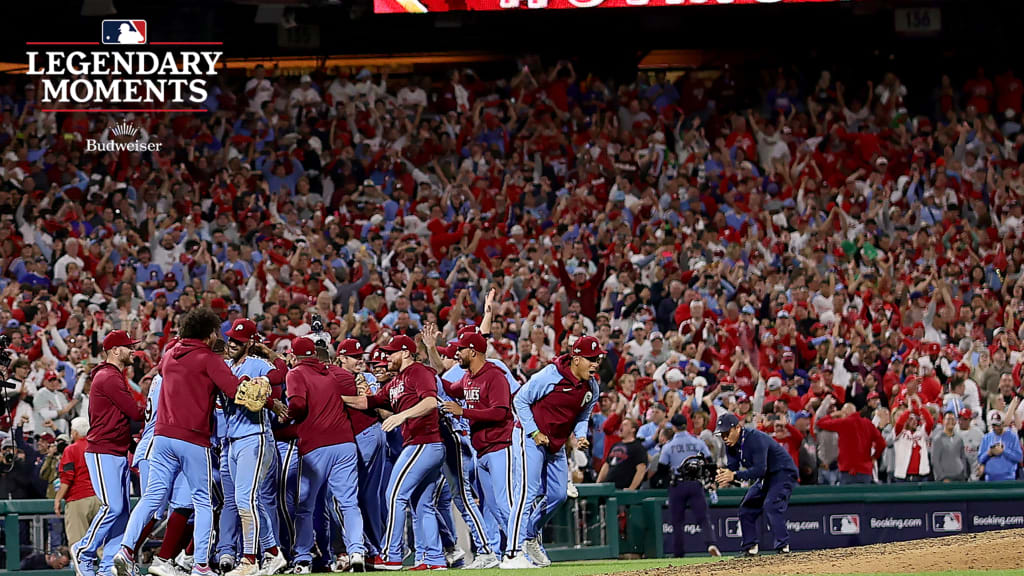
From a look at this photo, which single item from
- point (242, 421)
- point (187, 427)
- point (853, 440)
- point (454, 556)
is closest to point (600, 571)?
point (454, 556)

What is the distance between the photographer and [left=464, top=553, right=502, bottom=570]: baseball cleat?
10977 millimetres

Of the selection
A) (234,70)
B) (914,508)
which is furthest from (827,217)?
(234,70)

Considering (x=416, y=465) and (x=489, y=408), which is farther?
(x=489, y=408)

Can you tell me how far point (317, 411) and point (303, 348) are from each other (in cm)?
50

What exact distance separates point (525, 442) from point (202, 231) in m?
8.76

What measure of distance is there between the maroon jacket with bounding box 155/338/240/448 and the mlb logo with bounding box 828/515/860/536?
7296 mm

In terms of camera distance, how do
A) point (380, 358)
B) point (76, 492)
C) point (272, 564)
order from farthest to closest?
1. point (76, 492)
2. point (380, 358)
3. point (272, 564)

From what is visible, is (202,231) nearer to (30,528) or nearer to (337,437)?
(30,528)

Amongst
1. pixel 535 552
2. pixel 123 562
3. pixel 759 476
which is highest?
pixel 759 476

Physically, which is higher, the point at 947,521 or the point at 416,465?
the point at 416,465

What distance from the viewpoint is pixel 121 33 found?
858 inches

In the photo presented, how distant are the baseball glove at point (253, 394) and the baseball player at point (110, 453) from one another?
89 cm

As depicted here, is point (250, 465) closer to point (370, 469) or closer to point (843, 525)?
point (370, 469)

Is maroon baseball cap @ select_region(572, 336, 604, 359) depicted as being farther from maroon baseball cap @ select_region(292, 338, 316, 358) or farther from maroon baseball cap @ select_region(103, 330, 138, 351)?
maroon baseball cap @ select_region(103, 330, 138, 351)
